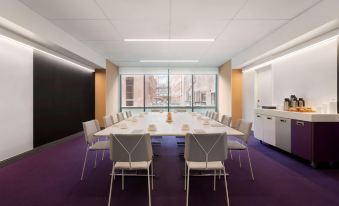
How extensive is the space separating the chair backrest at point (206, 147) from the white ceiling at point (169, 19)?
2281mm

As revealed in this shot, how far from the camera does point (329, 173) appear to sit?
2.96 metres

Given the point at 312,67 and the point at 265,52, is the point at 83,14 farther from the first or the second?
the point at 312,67

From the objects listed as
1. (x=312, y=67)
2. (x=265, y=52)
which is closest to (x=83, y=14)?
(x=265, y=52)

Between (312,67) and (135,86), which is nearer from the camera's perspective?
(312,67)

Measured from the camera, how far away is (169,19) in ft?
11.4

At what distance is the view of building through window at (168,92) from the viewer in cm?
859

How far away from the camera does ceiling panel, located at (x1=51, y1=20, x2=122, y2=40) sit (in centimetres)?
364

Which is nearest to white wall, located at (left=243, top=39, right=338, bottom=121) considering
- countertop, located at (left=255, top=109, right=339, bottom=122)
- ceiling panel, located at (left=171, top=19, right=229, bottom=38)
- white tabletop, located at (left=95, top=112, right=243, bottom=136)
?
countertop, located at (left=255, top=109, right=339, bottom=122)

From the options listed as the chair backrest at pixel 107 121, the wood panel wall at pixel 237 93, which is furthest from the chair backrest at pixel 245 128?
the wood panel wall at pixel 237 93

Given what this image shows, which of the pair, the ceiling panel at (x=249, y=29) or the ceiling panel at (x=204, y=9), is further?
the ceiling panel at (x=249, y=29)

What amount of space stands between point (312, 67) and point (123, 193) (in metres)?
4.57

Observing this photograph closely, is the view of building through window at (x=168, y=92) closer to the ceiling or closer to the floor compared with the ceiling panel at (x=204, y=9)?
closer to the floor

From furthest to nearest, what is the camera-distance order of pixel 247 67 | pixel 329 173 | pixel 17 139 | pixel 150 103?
pixel 150 103 < pixel 247 67 < pixel 17 139 < pixel 329 173

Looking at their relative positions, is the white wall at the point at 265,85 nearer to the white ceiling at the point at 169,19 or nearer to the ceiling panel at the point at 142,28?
the white ceiling at the point at 169,19
